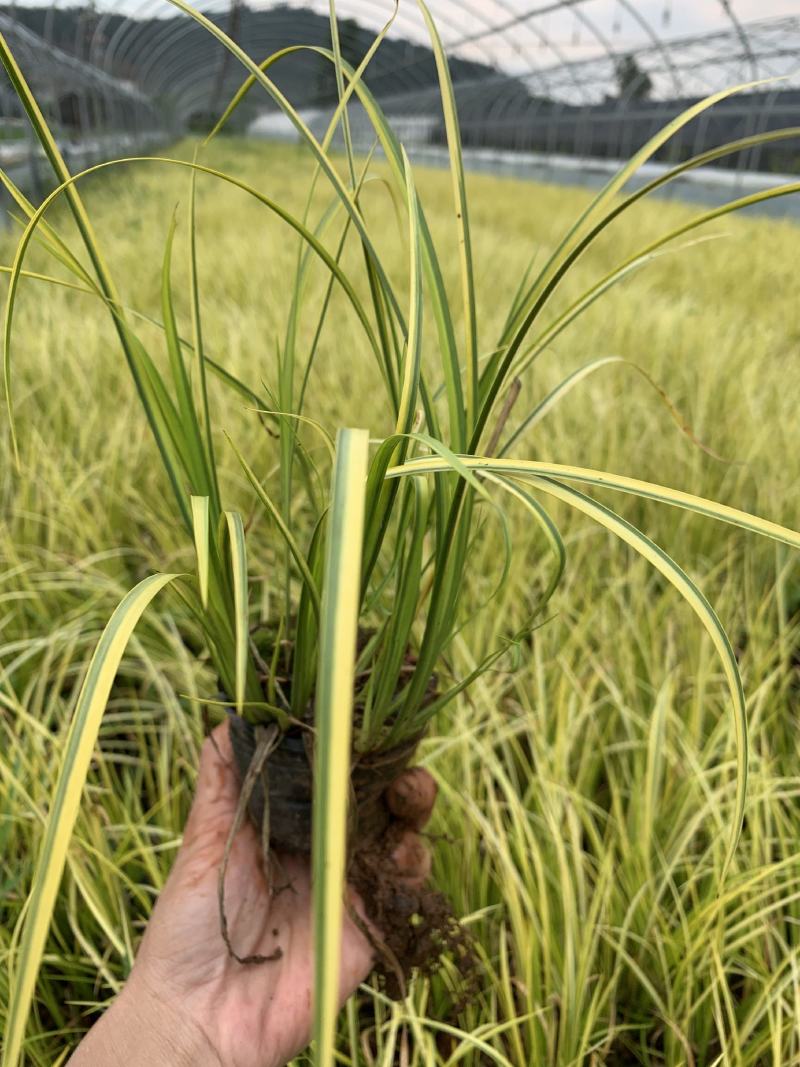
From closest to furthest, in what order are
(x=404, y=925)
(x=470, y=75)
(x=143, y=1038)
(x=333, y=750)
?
(x=333, y=750) → (x=143, y=1038) → (x=404, y=925) → (x=470, y=75)

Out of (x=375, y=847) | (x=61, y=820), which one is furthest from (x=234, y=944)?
(x=61, y=820)

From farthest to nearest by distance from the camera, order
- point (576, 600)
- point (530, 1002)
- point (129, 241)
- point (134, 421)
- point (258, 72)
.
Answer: point (129, 241), point (134, 421), point (576, 600), point (530, 1002), point (258, 72)

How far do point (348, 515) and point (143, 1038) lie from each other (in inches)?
17.7

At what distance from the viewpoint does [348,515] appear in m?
0.21

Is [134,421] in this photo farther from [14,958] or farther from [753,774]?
[753,774]

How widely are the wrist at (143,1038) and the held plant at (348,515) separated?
0.13 meters

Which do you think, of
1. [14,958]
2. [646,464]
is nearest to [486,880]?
[14,958]

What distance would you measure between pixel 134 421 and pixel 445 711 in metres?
0.89

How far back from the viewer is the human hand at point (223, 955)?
1.55ft

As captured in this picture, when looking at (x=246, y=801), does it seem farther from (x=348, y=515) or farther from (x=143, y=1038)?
(x=348, y=515)

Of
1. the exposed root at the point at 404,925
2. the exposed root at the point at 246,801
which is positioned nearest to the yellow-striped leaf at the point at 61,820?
the exposed root at the point at 246,801

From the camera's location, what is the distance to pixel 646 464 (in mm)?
1366

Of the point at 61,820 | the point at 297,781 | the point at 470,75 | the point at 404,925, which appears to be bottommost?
the point at 404,925

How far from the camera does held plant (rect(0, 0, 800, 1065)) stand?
0.20 metres
